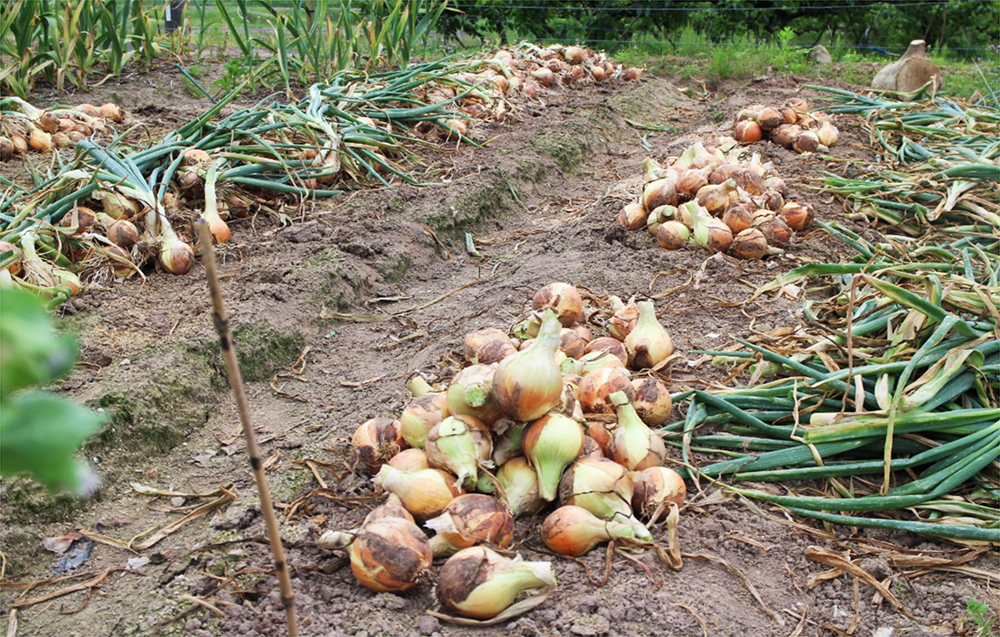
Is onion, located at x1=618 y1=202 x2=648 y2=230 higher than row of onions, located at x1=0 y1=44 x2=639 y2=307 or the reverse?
the reverse

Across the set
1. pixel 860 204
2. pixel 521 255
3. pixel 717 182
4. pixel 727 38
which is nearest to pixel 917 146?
pixel 860 204

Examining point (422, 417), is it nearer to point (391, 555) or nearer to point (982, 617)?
point (391, 555)

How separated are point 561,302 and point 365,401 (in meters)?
0.74

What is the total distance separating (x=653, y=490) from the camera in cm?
193

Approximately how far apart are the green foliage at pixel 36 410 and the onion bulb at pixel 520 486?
1.59 metres

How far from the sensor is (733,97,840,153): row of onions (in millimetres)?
5312

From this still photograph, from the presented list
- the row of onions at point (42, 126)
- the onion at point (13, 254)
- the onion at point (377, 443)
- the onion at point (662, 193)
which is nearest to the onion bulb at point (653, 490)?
the onion at point (377, 443)

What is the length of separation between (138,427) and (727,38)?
425 inches

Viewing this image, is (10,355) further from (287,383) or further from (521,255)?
(521,255)

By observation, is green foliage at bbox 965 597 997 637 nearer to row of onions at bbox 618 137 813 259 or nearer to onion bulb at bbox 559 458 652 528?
onion bulb at bbox 559 458 652 528

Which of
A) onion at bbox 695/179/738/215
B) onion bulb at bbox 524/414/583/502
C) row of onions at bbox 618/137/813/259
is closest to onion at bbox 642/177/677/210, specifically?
row of onions at bbox 618/137/813/259

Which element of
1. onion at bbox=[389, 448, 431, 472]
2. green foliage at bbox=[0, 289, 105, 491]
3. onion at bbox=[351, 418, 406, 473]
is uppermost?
green foliage at bbox=[0, 289, 105, 491]

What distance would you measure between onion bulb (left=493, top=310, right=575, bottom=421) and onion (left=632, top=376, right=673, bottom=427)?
469mm

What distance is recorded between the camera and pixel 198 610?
5.70 feet
